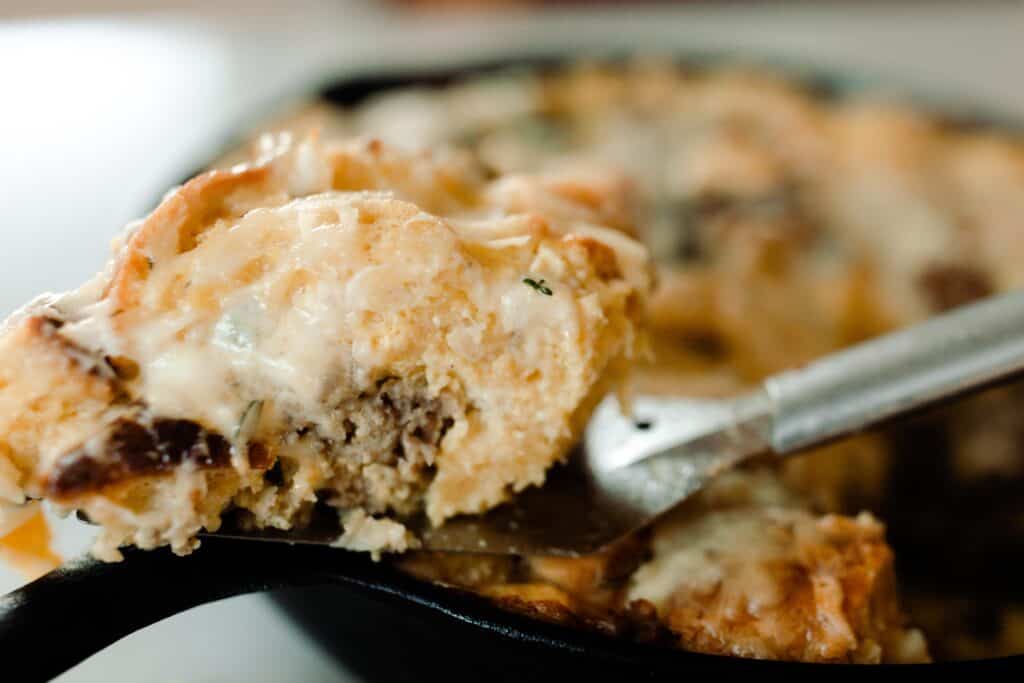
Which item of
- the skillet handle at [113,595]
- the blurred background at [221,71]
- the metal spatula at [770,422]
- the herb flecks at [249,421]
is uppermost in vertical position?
the blurred background at [221,71]

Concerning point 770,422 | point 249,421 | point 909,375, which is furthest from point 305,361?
point 909,375

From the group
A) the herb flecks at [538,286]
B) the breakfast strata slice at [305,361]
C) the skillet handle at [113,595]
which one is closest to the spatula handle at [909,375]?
the breakfast strata slice at [305,361]

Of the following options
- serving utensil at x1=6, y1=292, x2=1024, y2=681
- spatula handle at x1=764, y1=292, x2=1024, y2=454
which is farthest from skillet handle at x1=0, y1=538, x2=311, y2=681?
spatula handle at x1=764, y1=292, x2=1024, y2=454

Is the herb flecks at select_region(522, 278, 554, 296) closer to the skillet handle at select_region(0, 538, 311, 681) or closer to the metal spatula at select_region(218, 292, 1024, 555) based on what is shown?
the metal spatula at select_region(218, 292, 1024, 555)

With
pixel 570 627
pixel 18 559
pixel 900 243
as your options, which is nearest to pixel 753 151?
pixel 900 243

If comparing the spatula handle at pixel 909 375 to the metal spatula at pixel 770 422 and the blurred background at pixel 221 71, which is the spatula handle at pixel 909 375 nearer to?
the metal spatula at pixel 770 422

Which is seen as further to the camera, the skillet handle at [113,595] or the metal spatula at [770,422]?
the metal spatula at [770,422]

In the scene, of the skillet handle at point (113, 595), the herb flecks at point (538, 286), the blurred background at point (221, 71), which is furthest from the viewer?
the blurred background at point (221, 71)

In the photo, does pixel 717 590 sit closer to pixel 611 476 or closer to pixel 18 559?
pixel 611 476
